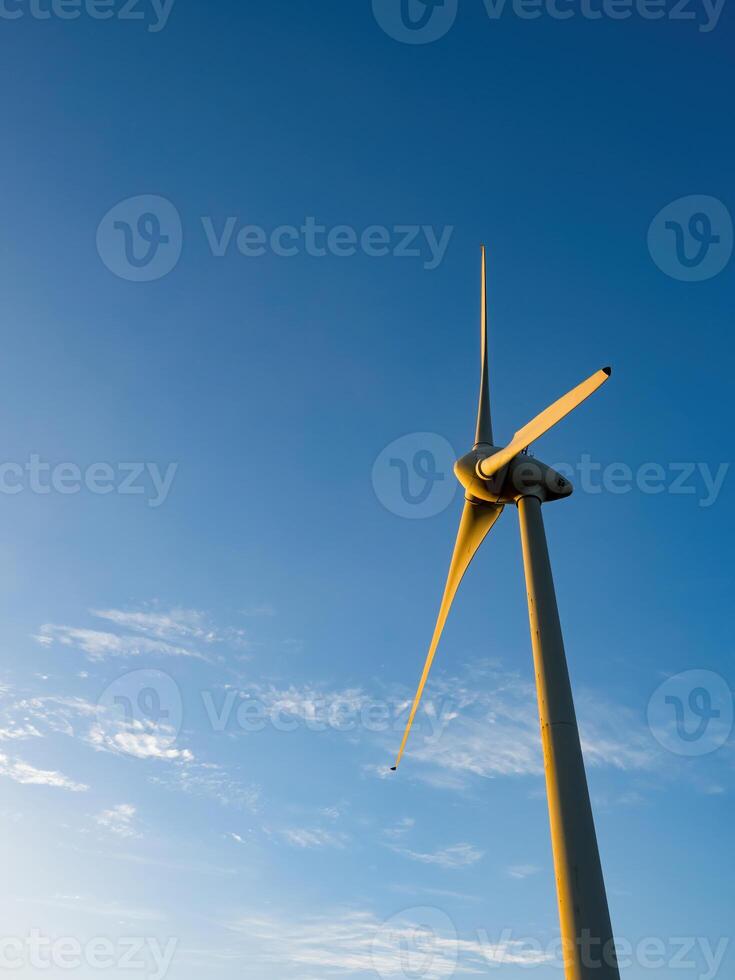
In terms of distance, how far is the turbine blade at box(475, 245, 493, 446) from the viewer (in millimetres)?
28625

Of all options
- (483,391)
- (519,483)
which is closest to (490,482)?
(519,483)

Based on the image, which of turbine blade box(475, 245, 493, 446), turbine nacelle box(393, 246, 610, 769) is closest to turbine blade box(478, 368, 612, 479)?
turbine nacelle box(393, 246, 610, 769)

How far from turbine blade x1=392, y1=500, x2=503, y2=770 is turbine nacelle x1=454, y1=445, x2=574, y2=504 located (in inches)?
39.6

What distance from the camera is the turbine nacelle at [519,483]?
24.5 m

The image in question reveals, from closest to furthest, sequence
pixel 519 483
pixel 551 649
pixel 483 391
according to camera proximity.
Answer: pixel 551 649 < pixel 519 483 < pixel 483 391

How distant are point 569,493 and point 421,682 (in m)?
8.76

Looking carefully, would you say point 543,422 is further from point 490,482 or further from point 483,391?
point 483,391

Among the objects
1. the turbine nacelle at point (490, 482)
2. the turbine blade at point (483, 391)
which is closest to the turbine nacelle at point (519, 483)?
the turbine nacelle at point (490, 482)

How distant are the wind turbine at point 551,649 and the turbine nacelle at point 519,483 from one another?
0.03m

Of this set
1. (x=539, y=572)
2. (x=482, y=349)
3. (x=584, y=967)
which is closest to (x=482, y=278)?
(x=482, y=349)

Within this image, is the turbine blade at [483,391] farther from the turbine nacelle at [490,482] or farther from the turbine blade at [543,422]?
the turbine blade at [543,422]

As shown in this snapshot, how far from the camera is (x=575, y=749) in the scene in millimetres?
18156

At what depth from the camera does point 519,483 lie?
24516 millimetres

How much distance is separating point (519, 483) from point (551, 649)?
21.8 ft
